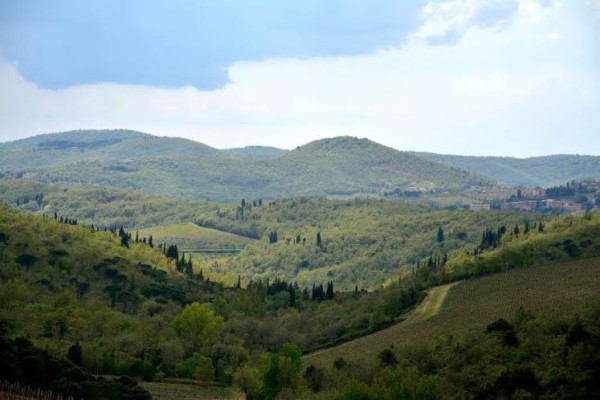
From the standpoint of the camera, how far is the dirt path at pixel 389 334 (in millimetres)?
108875

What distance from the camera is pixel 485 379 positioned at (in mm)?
70188

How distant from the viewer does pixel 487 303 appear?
11344 cm

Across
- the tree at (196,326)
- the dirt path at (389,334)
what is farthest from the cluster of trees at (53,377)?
the tree at (196,326)

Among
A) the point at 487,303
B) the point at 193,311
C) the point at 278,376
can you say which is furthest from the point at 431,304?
the point at 278,376

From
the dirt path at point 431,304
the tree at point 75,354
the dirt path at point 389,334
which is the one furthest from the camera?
the dirt path at point 431,304

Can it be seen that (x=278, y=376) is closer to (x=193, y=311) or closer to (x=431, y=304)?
(x=193, y=311)

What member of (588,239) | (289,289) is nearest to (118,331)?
(289,289)

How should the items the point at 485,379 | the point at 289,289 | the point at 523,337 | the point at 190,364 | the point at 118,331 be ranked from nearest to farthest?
1. the point at 485,379
2. the point at 523,337
3. the point at 190,364
4. the point at 118,331
5. the point at 289,289

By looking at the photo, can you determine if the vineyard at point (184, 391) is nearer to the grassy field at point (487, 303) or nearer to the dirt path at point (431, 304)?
the grassy field at point (487, 303)

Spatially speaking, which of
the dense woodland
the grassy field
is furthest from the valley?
the grassy field

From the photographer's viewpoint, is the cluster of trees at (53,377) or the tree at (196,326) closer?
the cluster of trees at (53,377)

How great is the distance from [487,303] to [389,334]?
40.3ft

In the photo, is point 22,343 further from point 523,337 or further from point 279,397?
point 523,337

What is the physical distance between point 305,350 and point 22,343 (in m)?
44.0
